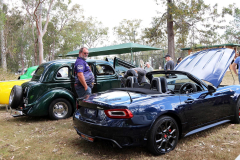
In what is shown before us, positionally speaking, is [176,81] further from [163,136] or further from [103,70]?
[103,70]

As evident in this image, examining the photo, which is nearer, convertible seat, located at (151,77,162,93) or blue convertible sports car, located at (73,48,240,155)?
blue convertible sports car, located at (73,48,240,155)

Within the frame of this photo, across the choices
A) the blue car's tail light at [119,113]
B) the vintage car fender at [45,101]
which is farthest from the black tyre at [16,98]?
the blue car's tail light at [119,113]

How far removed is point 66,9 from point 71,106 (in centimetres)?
2622

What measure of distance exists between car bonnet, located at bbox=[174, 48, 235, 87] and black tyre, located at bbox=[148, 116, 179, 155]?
1.85 m

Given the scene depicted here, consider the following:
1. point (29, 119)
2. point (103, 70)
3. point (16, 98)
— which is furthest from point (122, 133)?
point (29, 119)

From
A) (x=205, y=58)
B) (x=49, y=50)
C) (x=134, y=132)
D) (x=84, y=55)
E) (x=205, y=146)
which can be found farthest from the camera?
(x=49, y=50)

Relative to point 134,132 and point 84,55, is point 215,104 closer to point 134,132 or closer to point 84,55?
point 134,132

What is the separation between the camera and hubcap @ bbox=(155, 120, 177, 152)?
3.24 m

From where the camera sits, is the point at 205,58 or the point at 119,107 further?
the point at 205,58

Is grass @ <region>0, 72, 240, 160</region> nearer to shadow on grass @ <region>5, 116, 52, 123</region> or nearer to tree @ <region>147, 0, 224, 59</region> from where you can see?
shadow on grass @ <region>5, 116, 52, 123</region>

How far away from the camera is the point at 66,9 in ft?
96.3

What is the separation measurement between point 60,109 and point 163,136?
144 inches

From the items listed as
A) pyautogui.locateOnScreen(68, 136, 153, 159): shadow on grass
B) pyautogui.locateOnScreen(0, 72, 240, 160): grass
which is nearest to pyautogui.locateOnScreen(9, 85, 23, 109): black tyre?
pyautogui.locateOnScreen(0, 72, 240, 160): grass

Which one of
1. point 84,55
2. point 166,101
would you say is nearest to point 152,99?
point 166,101
